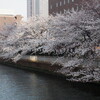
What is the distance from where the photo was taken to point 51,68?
29.3 metres

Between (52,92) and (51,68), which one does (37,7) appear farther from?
(52,92)

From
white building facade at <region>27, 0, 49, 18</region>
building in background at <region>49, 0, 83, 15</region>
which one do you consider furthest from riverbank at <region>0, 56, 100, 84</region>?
white building facade at <region>27, 0, 49, 18</region>

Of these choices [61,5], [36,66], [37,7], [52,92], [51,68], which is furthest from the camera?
[37,7]

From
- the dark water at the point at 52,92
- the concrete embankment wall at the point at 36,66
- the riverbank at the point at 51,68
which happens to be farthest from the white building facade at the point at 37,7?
the dark water at the point at 52,92

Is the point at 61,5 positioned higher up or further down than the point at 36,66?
higher up

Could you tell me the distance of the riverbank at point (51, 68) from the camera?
64.0ft

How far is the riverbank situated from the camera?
19.5 m

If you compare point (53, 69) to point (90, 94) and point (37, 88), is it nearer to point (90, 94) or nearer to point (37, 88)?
point (37, 88)

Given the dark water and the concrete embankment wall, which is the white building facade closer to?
the concrete embankment wall

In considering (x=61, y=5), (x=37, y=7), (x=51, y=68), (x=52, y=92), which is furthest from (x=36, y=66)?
(x=37, y=7)

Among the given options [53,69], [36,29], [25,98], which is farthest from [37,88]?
[36,29]

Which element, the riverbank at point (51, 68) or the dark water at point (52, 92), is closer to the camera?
the dark water at point (52, 92)

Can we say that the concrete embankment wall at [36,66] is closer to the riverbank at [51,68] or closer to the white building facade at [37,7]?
the riverbank at [51,68]

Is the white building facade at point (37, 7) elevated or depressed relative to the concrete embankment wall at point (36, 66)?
elevated
